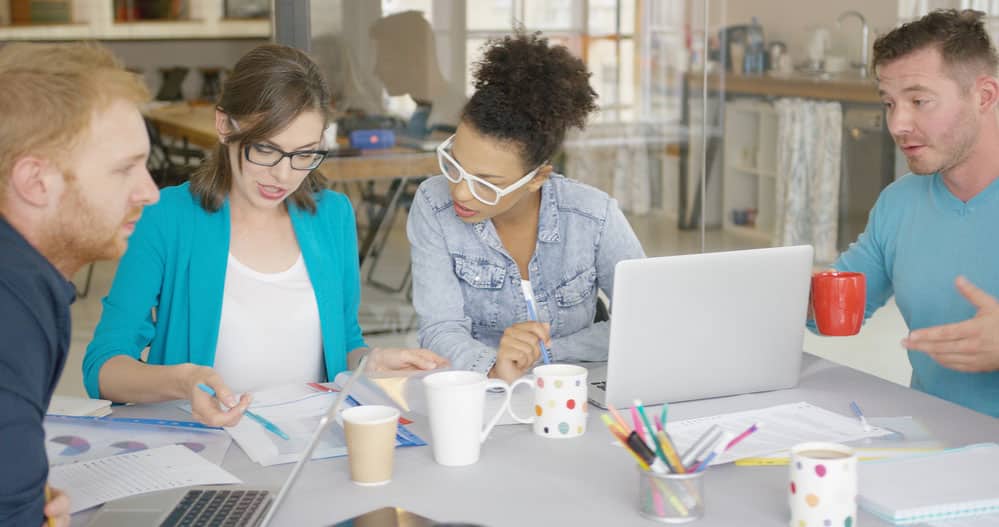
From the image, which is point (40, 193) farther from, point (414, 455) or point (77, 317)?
point (77, 317)

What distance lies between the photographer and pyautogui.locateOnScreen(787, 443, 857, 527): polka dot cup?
4.24 ft

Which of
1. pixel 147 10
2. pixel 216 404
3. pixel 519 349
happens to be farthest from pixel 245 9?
pixel 216 404

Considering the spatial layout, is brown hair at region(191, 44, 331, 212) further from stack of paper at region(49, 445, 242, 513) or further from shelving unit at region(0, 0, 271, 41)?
shelving unit at region(0, 0, 271, 41)

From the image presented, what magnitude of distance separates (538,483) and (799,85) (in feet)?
12.7

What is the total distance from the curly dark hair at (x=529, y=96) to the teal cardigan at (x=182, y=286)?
0.45 m

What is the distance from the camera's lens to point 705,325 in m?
1.79

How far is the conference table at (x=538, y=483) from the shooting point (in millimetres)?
1393

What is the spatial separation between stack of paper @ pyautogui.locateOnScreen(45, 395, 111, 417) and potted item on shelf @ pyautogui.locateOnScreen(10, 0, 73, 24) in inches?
249

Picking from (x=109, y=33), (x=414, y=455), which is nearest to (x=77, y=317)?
(x=109, y=33)

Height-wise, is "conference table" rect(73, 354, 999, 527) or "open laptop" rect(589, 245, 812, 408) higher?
"open laptop" rect(589, 245, 812, 408)

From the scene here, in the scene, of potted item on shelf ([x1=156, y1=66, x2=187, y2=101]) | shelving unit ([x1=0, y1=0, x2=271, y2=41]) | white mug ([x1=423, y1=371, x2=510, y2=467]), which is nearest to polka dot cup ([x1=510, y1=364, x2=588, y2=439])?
white mug ([x1=423, y1=371, x2=510, y2=467])

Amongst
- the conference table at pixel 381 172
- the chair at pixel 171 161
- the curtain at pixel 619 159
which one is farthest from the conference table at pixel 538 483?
the chair at pixel 171 161

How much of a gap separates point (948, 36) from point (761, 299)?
0.77 metres

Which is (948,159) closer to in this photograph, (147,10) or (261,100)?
(261,100)
